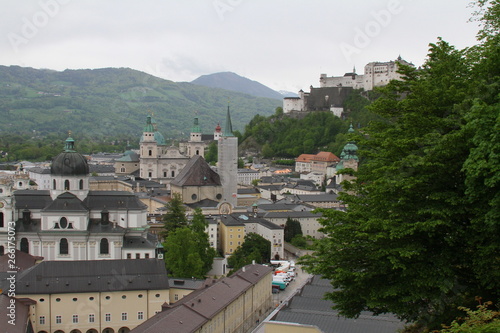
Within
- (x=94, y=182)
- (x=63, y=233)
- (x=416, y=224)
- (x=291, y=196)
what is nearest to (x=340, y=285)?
(x=416, y=224)

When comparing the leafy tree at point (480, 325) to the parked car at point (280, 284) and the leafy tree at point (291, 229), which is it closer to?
the parked car at point (280, 284)

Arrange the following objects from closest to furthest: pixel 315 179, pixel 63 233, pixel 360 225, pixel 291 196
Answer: pixel 360 225, pixel 63 233, pixel 291 196, pixel 315 179

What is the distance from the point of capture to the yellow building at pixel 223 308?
2841cm

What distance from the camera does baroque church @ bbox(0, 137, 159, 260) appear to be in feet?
147

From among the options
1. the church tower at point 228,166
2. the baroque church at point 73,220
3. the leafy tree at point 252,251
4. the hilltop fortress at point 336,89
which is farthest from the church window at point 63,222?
the hilltop fortress at point 336,89

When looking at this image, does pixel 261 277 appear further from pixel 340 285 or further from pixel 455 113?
pixel 455 113

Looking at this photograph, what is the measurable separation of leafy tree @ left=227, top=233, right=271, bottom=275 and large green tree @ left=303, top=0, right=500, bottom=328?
3601 centimetres

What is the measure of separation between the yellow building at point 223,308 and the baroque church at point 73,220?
28.9ft

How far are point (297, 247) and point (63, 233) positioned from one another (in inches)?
1039

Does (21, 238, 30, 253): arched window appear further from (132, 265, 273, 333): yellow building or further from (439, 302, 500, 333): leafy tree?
(439, 302, 500, 333): leafy tree

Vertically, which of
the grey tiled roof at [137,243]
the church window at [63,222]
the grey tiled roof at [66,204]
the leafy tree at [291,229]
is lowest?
the leafy tree at [291,229]

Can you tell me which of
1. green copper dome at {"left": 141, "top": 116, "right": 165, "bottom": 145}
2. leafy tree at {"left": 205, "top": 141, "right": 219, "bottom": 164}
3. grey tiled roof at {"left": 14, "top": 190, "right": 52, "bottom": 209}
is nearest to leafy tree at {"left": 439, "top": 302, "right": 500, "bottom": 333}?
grey tiled roof at {"left": 14, "top": 190, "right": 52, "bottom": 209}

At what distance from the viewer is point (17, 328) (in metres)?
28.0

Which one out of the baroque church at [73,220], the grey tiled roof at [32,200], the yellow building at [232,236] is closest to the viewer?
the baroque church at [73,220]
